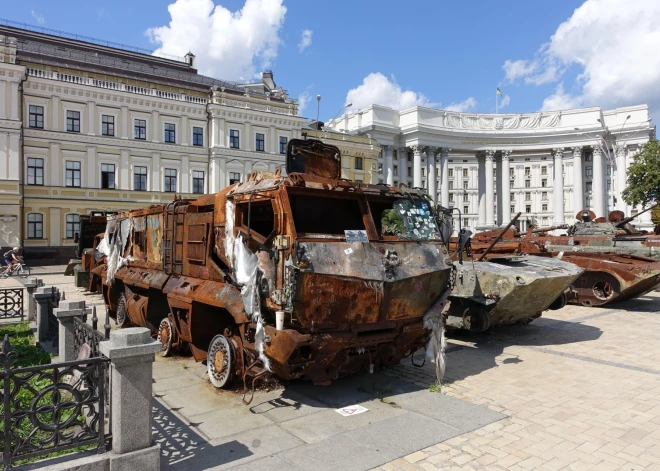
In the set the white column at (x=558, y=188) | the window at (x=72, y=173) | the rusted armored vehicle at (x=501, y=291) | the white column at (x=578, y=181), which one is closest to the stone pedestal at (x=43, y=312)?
the rusted armored vehicle at (x=501, y=291)

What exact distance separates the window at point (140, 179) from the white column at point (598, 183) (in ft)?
185

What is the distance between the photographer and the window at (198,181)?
124ft

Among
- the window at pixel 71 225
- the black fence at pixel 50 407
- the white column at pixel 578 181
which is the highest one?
the white column at pixel 578 181

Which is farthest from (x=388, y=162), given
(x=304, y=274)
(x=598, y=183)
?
(x=304, y=274)

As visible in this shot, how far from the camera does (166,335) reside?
26.1ft

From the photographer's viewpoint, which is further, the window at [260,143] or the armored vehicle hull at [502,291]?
the window at [260,143]

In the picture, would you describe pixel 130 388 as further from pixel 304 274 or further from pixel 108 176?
pixel 108 176

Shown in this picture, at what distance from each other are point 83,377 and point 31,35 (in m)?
43.9

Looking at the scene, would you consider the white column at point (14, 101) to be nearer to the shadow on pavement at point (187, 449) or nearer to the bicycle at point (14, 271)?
the bicycle at point (14, 271)

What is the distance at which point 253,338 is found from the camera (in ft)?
18.8

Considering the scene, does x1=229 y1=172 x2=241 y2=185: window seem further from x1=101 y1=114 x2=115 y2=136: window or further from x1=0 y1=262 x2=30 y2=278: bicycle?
x1=0 y1=262 x2=30 y2=278: bicycle

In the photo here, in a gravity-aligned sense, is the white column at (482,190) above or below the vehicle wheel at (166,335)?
above

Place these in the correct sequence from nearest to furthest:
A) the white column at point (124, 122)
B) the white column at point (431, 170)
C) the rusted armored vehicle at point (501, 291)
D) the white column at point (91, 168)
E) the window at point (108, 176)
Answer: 1. the rusted armored vehicle at point (501, 291)
2. the white column at point (91, 168)
3. the window at point (108, 176)
4. the white column at point (124, 122)
5. the white column at point (431, 170)

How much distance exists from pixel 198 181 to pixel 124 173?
5.36 m
